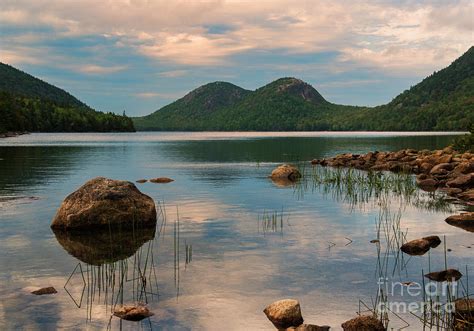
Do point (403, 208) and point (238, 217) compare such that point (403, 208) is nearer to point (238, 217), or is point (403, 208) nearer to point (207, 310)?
point (238, 217)

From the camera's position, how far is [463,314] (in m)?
9.88

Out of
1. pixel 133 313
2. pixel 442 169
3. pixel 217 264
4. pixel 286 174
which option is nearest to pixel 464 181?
pixel 442 169

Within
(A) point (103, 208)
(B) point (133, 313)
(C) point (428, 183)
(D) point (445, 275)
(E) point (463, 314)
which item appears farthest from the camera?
(C) point (428, 183)

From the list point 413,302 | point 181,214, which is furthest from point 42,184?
→ point 413,302

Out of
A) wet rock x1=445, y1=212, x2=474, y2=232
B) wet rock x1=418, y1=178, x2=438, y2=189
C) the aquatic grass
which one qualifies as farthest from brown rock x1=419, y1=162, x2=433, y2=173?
the aquatic grass

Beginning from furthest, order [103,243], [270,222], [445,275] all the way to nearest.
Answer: [270,222]
[103,243]
[445,275]

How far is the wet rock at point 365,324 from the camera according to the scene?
31.7 feet

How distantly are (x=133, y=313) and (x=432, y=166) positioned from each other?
3962 cm

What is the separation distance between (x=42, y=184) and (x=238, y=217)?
63.1 ft

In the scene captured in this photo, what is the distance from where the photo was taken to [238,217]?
23.1 meters

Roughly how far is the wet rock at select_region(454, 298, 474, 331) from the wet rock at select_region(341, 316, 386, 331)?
4.60 ft

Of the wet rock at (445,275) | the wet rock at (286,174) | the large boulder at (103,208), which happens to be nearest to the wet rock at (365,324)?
the wet rock at (445,275)

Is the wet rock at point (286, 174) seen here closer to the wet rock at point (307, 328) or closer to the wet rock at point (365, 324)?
the wet rock at point (365, 324)

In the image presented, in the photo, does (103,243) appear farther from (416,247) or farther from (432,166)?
(432,166)
